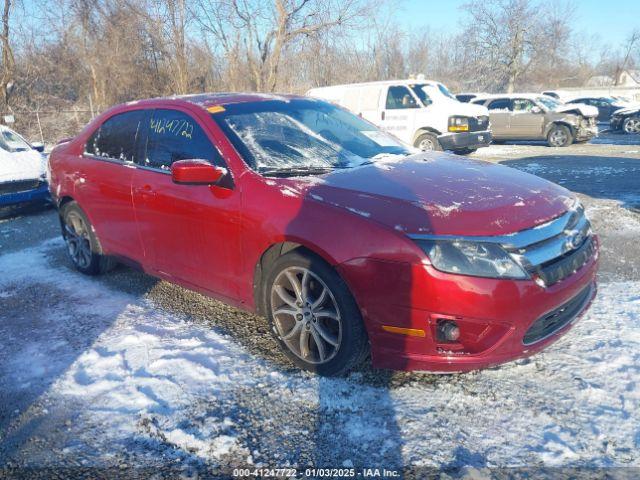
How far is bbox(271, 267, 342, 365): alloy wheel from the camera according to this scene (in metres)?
2.95

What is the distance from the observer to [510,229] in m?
2.61

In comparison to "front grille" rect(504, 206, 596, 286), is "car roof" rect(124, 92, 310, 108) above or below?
above

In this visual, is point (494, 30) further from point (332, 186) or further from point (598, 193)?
point (332, 186)

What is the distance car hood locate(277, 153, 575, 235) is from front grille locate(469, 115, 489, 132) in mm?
9089

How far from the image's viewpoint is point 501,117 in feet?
52.5

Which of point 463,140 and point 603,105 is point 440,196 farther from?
point 603,105

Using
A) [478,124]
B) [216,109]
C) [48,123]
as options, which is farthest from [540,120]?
[48,123]

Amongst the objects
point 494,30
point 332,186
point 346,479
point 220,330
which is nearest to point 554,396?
point 346,479

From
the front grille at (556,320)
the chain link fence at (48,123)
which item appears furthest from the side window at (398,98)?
the chain link fence at (48,123)

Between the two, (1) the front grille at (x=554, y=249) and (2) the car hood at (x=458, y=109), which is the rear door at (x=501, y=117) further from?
(1) the front grille at (x=554, y=249)

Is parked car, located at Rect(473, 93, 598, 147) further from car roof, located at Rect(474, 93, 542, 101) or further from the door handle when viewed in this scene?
the door handle

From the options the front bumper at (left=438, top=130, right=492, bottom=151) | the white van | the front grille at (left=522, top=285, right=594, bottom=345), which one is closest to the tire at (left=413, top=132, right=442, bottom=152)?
the white van

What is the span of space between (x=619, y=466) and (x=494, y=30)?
46.3m

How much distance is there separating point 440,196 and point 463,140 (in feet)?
31.2
